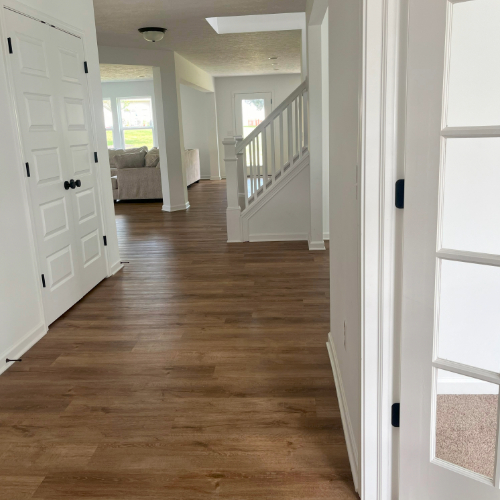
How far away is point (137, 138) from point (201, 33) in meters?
6.90

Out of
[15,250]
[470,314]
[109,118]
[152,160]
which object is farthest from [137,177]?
[470,314]

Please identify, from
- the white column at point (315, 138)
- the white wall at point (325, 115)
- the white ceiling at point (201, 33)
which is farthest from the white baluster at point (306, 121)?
the white ceiling at point (201, 33)

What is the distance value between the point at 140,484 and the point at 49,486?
1.18 ft

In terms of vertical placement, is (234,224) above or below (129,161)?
below

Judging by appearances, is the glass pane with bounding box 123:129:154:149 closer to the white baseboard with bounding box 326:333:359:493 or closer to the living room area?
the living room area

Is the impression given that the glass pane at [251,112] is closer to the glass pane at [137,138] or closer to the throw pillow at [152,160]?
the glass pane at [137,138]

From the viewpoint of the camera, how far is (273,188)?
5727 millimetres

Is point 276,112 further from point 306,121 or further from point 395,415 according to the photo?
point 395,415

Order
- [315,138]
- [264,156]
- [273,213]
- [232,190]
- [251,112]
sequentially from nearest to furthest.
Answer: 1. [315,138]
2. [264,156]
3. [232,190]
4. [273,213]
5. [251,112]

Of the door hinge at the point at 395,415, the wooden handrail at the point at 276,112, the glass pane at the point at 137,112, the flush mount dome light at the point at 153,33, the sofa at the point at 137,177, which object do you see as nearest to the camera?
the door hinge at the point at 395,415

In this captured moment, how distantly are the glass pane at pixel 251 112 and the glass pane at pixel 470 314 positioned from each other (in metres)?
11.7

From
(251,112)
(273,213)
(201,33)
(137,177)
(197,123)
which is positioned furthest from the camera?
(197,123)

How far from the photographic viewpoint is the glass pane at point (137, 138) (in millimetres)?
13023

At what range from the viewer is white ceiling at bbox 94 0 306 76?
5.21 m
